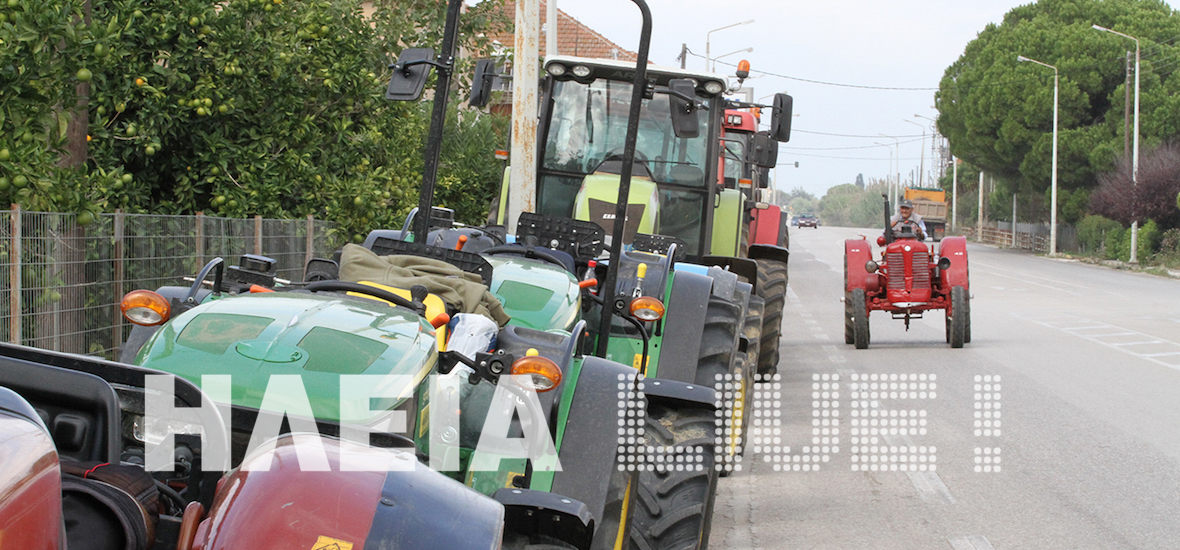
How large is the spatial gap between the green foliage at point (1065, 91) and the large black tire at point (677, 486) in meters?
54.1

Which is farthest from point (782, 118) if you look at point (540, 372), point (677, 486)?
point (540, 372)

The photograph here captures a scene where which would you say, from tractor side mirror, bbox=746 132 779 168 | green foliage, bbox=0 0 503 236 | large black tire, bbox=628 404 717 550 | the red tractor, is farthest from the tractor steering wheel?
the red tractor

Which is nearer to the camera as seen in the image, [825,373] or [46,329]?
[46,329]

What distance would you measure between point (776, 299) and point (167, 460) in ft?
36.2

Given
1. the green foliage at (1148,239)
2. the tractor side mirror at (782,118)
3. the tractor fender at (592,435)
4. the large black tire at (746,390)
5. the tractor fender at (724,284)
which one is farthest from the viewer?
the green foliage at (1148,239)

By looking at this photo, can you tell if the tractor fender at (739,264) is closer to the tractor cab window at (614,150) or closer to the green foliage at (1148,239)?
the tractor cab window at (614,150)

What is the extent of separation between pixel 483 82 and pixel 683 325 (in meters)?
3.11

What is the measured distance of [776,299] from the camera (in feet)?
47.2

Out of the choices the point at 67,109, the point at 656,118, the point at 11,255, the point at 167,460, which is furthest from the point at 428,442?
the point at 656,118

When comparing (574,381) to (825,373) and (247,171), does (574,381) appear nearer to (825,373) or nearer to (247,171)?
(247,171)

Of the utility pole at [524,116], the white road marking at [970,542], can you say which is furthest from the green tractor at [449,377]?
the utility pole at [524,116]

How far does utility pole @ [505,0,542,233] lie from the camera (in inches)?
550

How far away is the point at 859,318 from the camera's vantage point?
55.4 ft

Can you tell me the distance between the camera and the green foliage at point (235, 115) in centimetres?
1191
